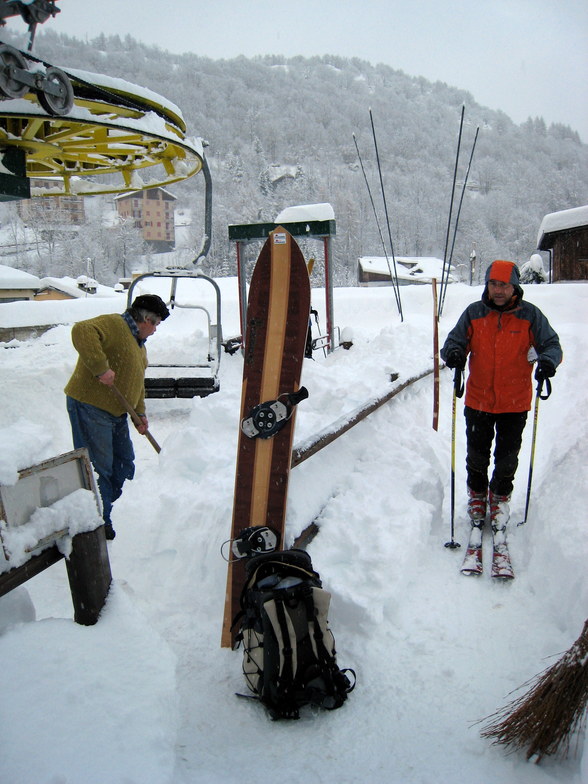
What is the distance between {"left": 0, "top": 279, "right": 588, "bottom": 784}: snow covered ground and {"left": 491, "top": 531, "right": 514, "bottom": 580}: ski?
0.25ft

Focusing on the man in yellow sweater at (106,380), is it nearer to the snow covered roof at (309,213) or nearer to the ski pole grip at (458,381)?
the ski pole grip at (458,381)

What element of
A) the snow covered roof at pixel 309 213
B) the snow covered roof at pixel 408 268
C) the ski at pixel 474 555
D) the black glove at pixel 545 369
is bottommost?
the ski at pixel 474 555

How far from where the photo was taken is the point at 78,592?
6.88 ft

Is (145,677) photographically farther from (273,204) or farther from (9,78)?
(273,204)

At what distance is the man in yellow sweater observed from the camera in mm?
3340

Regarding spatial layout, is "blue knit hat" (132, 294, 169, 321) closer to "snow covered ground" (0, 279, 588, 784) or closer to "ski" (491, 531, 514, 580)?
"snow covered ground" (0, 279, 588, 784)

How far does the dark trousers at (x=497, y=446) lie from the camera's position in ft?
10.5

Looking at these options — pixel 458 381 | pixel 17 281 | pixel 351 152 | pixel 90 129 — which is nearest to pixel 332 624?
pixel 458 381

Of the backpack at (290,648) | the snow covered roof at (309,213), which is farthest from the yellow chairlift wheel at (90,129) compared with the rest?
the backpack at (290,648)

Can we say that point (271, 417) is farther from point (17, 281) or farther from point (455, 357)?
point (17, 281)

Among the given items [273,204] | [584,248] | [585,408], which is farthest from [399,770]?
[273,204]

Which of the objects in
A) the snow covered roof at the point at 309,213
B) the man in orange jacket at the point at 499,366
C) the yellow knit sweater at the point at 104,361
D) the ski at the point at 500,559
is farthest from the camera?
the snow covered roof at the point at 309,213

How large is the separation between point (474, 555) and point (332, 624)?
Answer: 1.02 meters

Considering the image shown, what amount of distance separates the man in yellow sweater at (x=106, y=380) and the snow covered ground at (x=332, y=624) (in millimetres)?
450
